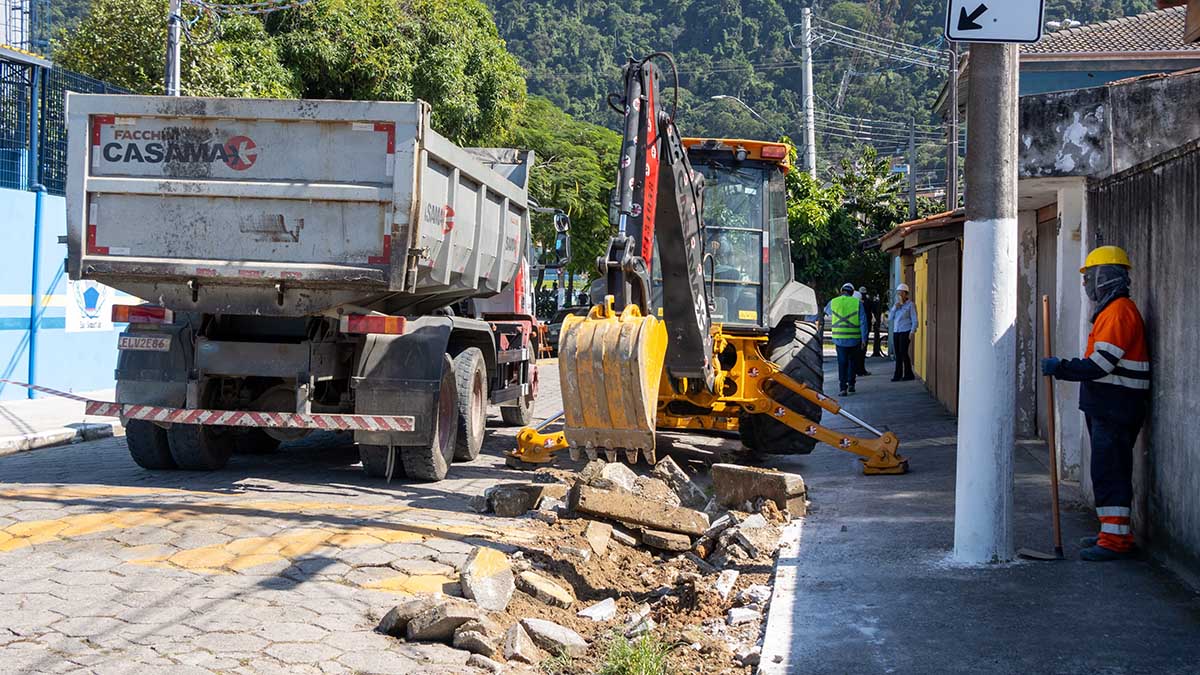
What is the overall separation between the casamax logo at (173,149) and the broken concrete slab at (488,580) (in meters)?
3.76

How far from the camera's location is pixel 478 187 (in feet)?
34.1

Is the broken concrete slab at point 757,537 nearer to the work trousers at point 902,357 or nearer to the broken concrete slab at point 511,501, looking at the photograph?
the broken concrete slab at point 511,501

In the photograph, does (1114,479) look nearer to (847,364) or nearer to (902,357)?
(847,364)

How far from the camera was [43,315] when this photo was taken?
16016mm

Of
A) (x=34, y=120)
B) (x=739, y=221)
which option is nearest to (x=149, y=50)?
(x=34, y=120)

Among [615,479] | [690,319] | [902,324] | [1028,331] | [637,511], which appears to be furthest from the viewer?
[902,324]

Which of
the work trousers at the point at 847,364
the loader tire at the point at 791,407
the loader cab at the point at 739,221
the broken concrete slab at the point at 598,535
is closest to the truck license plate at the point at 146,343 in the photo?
the broken concrete slab at the point at 598,535

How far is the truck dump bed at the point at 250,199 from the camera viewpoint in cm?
854

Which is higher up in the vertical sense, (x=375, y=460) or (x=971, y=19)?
(x=971, y=19)

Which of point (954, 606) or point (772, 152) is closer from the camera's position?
point (954, 606)

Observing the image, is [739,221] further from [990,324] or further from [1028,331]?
[990,324]

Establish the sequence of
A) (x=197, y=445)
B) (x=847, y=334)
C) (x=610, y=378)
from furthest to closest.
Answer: (x=847, y=334) < (x=197, y=445) < (x=610, y=378)

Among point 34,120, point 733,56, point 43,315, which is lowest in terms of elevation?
point 43,315

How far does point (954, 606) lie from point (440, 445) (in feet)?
16.5
